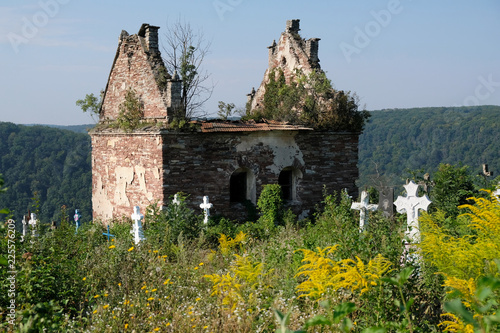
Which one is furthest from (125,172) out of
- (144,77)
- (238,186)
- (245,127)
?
(245,127)

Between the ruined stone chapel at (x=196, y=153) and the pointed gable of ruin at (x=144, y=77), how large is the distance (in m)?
0.03

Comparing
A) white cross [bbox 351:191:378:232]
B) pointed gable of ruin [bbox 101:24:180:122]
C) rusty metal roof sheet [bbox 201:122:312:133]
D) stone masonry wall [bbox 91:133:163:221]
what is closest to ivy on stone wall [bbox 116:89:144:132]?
pointed gable of ruin [bbox 101:24:180:122]

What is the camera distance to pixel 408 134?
63219mm

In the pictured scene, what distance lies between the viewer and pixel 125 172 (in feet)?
53.4

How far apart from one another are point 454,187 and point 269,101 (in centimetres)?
736

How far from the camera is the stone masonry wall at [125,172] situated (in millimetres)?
14703

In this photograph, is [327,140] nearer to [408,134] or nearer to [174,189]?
[174,189]

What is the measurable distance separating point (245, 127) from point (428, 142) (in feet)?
167

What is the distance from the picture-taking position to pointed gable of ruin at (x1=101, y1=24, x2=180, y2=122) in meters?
14.6

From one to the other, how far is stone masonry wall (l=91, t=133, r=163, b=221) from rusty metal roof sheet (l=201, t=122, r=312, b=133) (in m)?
1.56

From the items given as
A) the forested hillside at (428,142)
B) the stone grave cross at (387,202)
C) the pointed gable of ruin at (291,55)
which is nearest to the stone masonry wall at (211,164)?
the pointed gable of ruin at (291,55)

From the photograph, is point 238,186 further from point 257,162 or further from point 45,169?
point 45,169

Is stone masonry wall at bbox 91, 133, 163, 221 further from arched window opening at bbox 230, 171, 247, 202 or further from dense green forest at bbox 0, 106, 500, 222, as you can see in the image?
dense green forest at bbox 0, 106, 500, 222

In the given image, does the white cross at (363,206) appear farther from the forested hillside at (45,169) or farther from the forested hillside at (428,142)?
the forested hillside at (428,142)
